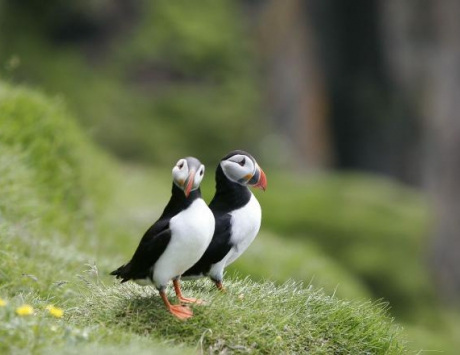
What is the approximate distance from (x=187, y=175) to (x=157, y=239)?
13.5 inches

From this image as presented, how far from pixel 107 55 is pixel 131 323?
55.4 ft

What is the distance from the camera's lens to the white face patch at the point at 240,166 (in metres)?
5.33

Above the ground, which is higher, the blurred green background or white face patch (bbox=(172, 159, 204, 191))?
the blurred green background

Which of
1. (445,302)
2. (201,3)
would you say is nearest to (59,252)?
(445,302)

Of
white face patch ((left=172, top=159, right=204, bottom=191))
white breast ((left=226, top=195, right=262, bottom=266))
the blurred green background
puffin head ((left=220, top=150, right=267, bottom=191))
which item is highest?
the blurred green background

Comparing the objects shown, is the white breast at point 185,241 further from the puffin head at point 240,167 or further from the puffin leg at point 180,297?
the puffin head at point 240,167

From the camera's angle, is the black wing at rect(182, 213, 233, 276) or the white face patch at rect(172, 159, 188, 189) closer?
the white face patch at rect(172, 159, 188, 189)

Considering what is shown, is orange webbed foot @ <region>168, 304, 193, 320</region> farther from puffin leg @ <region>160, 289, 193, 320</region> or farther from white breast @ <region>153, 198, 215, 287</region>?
white breast @ <region>153, 198, 215, 287</region>

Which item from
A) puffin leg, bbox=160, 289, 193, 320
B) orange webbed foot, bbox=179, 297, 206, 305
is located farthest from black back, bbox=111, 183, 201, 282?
orange webbed foot, bbox=179, 297, 206, 305

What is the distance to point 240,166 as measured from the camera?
5.34 m

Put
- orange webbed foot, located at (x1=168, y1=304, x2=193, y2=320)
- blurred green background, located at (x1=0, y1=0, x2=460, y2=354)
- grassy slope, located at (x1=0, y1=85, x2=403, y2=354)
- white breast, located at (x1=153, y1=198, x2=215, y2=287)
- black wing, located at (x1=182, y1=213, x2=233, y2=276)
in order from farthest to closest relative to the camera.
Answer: blurred green background, located at (x1=0, y1=0, x2=460, y2=354)
black wing, located at (x1=182, y1=213, x2=233, y2=276)
orange webbed foot, located at (x1=168, y1=304, x2=193, y2=320)
white breast, located at (x1=153, y1=198, x2=215, y2=287)
grassy slope, located at (x1=0, y1=85, x2=403, y2=354)

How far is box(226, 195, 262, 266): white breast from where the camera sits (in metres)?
5.32

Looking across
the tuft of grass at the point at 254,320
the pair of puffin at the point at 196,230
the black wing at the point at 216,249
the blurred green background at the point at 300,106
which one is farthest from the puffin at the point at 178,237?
the blurred green background at the point at 300,106

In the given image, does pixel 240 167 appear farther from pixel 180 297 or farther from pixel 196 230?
pixel 180 297
